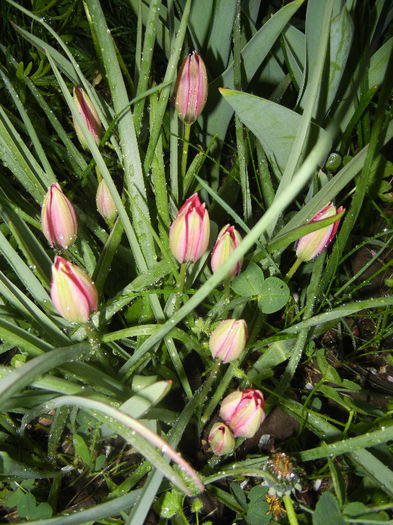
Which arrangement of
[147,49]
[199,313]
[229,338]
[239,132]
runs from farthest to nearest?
1. [199,313]
2. [239,132]
3. [147,49]
4. [229,338]

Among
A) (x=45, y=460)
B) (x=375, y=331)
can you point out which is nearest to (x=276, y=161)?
(x=375, y=331)

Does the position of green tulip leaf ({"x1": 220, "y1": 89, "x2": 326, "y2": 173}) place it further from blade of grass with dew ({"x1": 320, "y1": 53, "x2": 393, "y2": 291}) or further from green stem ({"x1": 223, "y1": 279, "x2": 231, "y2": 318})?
green stem ({"x1": 223, "y1": 279, "x2": 231, "y2": 318})

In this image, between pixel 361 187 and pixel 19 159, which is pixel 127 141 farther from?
pixel 361 187

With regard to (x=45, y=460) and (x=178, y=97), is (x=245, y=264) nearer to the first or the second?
(x=178, y=97)

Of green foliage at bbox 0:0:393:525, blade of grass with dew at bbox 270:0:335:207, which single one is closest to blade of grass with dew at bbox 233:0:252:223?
green foliage at bbox 0:0:393:525

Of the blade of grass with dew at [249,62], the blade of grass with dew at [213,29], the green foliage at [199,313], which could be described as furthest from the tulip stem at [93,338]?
the blade of grass with dew at [213,29]

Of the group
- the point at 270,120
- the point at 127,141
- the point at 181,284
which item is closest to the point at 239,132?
the point at 270,120
